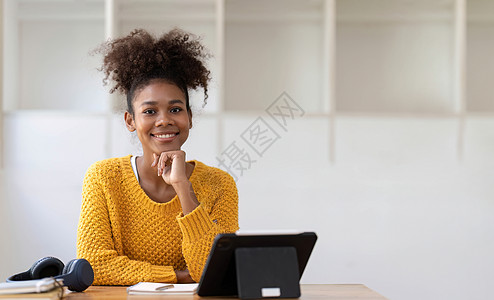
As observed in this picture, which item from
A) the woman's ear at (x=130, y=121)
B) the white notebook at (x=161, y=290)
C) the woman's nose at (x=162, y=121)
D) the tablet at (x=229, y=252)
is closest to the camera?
the tablet at (x=229, y=252)

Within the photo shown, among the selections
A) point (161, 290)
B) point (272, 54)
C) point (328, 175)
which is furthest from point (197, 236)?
point (272, 54)

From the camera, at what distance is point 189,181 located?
2.07 metres

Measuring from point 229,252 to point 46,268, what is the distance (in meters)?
0.57

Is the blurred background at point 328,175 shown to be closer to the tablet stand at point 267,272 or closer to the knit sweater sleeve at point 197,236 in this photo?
the knit sweater sleeve at point 197,236

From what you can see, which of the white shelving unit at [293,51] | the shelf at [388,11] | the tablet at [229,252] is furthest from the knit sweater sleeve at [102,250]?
the shelf at [388,11]

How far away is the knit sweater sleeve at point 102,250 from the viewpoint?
187 cm

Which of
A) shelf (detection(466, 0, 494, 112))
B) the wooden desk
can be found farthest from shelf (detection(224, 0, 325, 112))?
the wooden desk

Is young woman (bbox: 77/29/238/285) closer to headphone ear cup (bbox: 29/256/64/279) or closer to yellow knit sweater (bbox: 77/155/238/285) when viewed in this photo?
yellow knit sweater (bbox: 77/155/238/285)

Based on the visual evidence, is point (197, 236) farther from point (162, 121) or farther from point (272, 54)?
point (272, 54)

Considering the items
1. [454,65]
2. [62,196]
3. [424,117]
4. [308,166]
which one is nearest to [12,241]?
[62,196]

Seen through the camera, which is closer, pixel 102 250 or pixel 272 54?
pixel 102 250

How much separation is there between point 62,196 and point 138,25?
1110mm

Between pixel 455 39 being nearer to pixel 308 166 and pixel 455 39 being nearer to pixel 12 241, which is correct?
pixel 308 166

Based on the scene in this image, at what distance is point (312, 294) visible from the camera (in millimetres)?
1571
